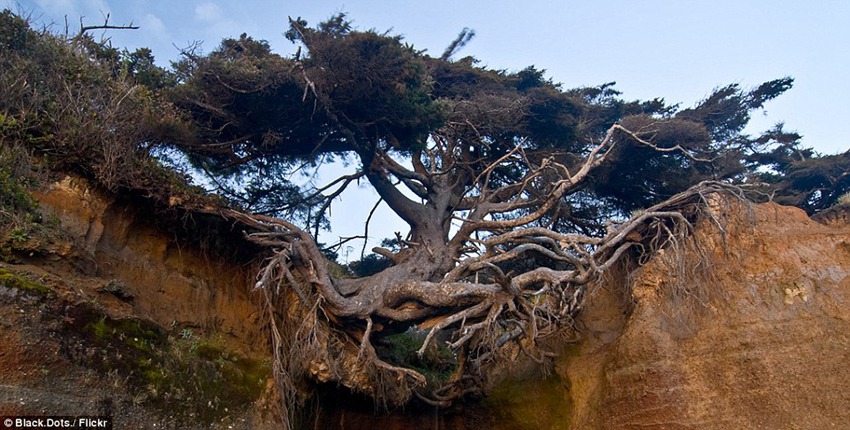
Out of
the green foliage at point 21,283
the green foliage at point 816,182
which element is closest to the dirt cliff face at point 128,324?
the green foliage at point 21,283

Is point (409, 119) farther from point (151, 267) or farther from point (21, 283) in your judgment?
point (21, 283)

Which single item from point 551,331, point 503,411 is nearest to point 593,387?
point 551,331

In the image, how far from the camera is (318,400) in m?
10.7

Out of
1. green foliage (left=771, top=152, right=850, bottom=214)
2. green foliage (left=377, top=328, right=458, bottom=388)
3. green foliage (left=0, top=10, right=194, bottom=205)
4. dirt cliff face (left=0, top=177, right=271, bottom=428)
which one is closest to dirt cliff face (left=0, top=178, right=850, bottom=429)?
dirt cliff face (left=0, top=177, right=271, bottom=428)

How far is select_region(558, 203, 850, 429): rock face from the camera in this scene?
8.23 m

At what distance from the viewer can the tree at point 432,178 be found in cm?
966

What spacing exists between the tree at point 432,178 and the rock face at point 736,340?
89cm

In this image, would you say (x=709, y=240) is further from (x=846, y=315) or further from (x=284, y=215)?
(x=284, y=215)

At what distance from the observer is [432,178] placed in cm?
1288

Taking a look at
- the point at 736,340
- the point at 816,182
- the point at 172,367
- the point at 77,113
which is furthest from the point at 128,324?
the point at 816,182

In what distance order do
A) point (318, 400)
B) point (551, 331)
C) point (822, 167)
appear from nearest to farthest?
point (551, 331), point (318, 400), point (822, 167)

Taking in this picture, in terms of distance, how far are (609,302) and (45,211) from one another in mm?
9328

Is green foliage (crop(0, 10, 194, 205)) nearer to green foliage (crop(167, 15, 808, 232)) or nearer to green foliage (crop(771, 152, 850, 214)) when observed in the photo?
green foliage (crop(167, 15, 808, 232))

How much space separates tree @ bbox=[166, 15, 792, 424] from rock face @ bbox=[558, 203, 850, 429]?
89 centimetres
